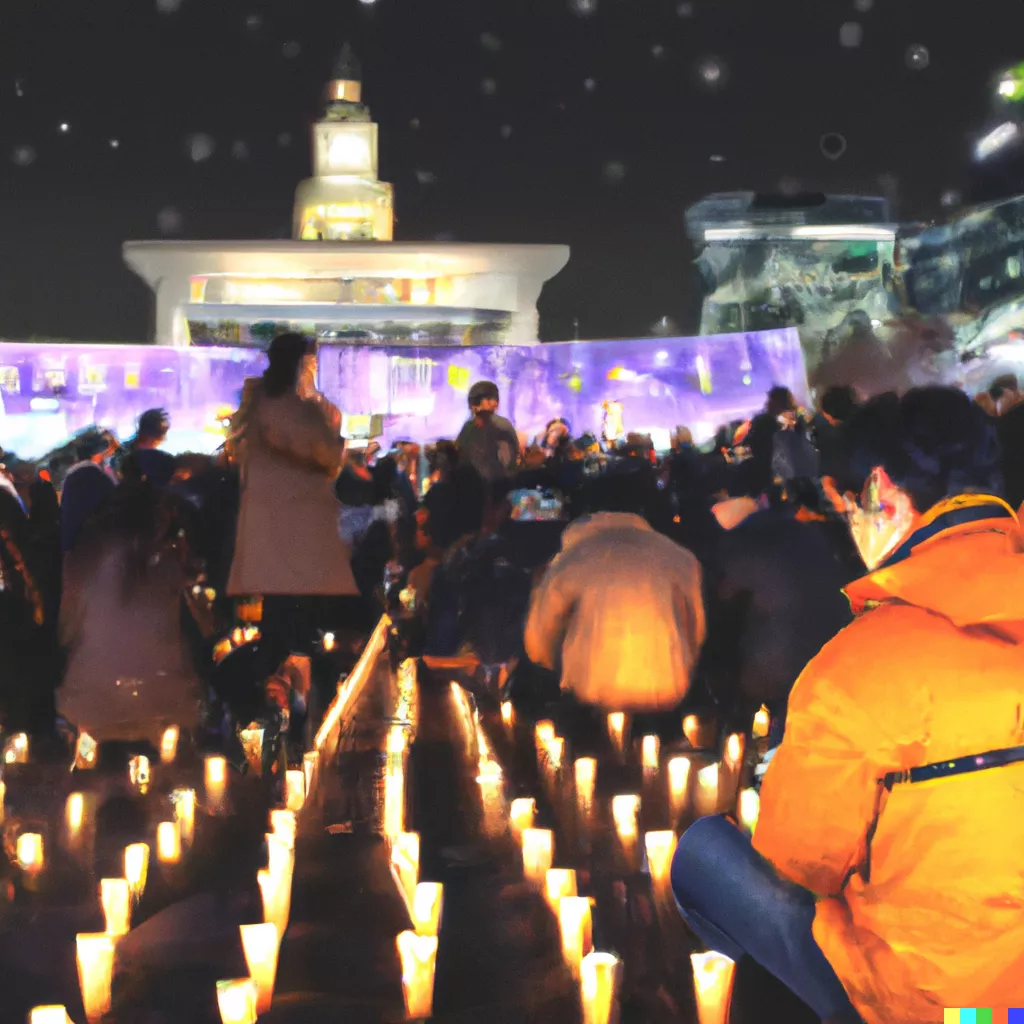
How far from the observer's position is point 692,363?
2273 cm

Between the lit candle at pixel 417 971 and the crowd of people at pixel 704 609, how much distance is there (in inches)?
22.7

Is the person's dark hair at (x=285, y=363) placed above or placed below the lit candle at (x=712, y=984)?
above

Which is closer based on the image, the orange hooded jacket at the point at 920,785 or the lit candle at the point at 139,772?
the orange hooded jacket at the point at 920,785

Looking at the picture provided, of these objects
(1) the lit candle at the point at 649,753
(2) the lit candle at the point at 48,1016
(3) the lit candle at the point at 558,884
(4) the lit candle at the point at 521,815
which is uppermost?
(1) the lit candle at the point at 649,753

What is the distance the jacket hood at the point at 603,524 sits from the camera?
6.22 m

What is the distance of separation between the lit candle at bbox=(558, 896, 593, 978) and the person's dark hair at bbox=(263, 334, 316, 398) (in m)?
2.99

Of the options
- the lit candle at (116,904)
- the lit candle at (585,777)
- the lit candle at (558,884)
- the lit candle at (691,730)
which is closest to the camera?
the lit candle at (116,904)

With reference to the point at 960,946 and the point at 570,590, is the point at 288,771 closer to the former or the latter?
the point at 570,590

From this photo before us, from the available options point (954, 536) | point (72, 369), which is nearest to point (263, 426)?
point (954, 536)

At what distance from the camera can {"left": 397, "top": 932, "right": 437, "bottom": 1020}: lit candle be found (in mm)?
3547

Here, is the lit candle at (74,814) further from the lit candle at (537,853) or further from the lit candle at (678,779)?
the lit candle at (678,779)

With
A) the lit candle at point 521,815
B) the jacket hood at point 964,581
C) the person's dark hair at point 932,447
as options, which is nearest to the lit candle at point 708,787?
the lit candle at point 521,815

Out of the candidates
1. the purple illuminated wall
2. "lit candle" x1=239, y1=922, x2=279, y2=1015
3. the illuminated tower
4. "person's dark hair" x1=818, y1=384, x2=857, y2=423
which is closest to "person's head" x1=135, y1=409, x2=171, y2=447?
"person's dark hair" x1=818, y1=384, x2=857, y2=423

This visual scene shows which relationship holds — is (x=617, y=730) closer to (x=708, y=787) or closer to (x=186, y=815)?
(x=708, y=787)
